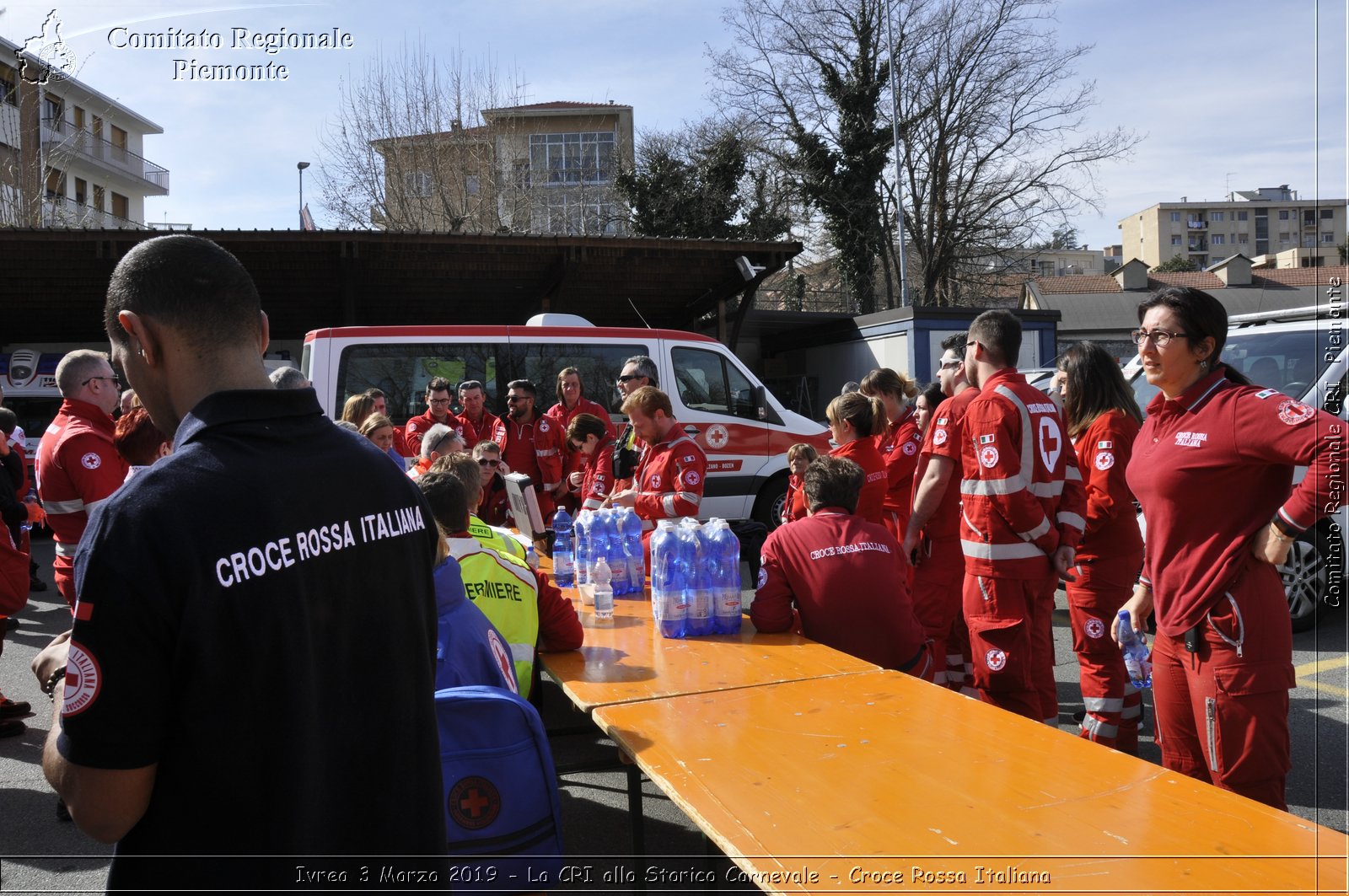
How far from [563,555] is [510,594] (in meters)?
1.78

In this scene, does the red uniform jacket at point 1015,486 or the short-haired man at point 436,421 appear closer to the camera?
the red uniform jacket at point 1015,486

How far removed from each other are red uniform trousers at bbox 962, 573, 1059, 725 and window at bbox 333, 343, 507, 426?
648 centimetres

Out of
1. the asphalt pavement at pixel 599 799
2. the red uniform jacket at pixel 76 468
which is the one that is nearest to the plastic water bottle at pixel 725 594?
the asphalt pavement at pixel 599 799

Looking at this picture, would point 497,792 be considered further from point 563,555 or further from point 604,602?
point 563,555

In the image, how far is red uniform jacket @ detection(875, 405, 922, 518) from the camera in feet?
17.8

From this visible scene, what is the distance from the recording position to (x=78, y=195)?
37.6 metres

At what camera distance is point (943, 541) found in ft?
15.7

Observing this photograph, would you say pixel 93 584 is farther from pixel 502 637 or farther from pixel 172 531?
pixel 502 637

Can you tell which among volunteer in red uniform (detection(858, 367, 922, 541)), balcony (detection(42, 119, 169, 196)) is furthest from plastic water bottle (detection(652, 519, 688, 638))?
balcony (detection(42, 119, 169, 196))

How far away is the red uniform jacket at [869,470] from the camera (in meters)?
5.13

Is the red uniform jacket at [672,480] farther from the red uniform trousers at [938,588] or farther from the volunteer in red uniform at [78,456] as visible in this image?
the volunteer in red uniform at [78,456]

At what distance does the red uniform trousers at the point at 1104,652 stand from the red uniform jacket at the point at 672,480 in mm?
2028

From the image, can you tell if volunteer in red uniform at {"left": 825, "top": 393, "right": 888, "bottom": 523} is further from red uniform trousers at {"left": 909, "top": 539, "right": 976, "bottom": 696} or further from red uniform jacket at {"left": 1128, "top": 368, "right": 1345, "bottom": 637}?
red uniform jacket at {"left": 1128, "top": 368, "right": 1345, "bottom": 637}

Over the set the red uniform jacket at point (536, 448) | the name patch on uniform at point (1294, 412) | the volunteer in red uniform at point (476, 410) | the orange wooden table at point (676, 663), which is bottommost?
the orange wooden table at point (676, 663)
